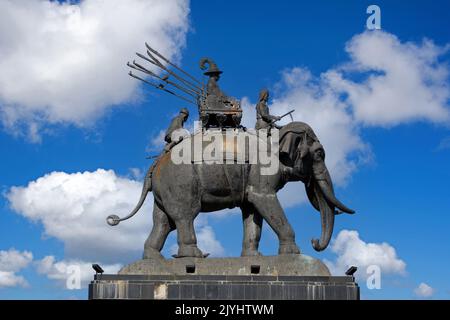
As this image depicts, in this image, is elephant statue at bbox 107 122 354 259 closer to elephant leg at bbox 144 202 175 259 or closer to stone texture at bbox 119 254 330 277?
elephant leg at bbox 144 202 175 259

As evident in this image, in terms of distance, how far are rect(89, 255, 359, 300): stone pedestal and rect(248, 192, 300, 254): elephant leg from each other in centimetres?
46

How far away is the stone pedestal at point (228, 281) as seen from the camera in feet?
67.8

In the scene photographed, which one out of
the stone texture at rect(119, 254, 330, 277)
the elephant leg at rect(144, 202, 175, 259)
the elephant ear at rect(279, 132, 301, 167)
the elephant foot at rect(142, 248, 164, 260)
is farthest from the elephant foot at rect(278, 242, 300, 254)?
the elephant foot at rect(142, 248, 164, 260)

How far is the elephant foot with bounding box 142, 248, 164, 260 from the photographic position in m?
21.8

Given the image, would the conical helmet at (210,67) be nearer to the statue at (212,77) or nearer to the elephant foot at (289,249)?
the statue at (212,77)

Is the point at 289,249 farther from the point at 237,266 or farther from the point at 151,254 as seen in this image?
the point at 151,254

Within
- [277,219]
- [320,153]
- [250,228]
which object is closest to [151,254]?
[250,228]

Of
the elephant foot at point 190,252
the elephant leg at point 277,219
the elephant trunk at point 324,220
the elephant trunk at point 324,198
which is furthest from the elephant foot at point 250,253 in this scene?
the elephant trunk at point 324,198

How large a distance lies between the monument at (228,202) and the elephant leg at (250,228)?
24 millimetres

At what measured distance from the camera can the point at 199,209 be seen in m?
21.8

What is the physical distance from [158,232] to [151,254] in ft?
1.97
